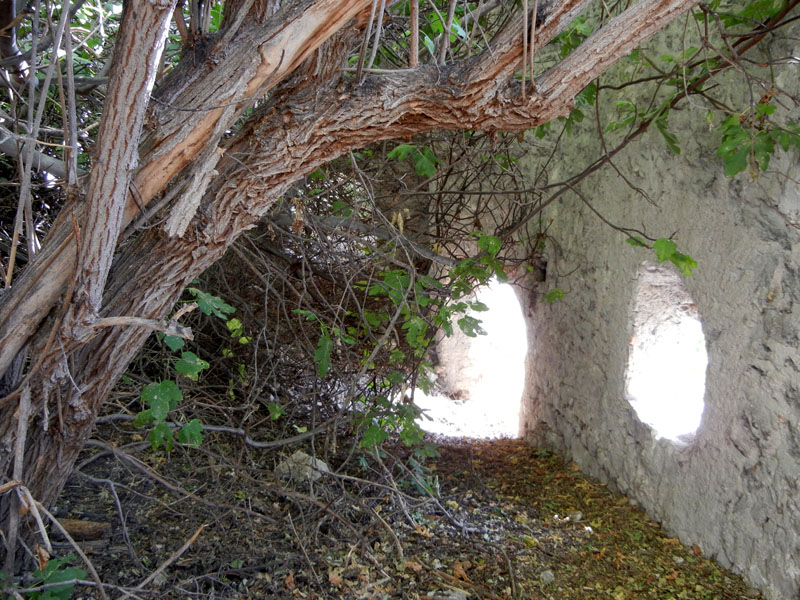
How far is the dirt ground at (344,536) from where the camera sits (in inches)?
91.0

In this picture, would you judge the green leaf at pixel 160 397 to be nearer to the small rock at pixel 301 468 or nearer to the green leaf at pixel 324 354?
the green leaf at pixel 324 354

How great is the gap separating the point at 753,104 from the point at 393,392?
2.13 m

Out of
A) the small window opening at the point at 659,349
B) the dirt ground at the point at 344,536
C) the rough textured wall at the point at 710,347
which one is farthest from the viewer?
the small window opening at the point at 659,349

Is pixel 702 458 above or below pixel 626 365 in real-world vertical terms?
below

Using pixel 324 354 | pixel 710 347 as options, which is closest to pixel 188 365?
pixel 324 354

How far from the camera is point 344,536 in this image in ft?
8.85

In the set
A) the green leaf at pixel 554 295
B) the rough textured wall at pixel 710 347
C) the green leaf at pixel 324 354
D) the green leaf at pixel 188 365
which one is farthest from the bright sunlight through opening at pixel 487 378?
the green leaf at pixel 188 365

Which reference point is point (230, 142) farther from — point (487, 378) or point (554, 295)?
point (487, 378)

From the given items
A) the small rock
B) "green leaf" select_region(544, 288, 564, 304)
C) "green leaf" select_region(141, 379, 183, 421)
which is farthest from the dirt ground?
"green leaf" select_region(544, 288, 564, 304)

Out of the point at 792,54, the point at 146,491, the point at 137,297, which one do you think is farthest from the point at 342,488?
the point at 792,54

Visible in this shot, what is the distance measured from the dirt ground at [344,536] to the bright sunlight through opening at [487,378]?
1.83m

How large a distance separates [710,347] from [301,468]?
199 cm

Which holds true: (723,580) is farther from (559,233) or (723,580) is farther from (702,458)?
(559,233)

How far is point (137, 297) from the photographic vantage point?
173 centimetres
